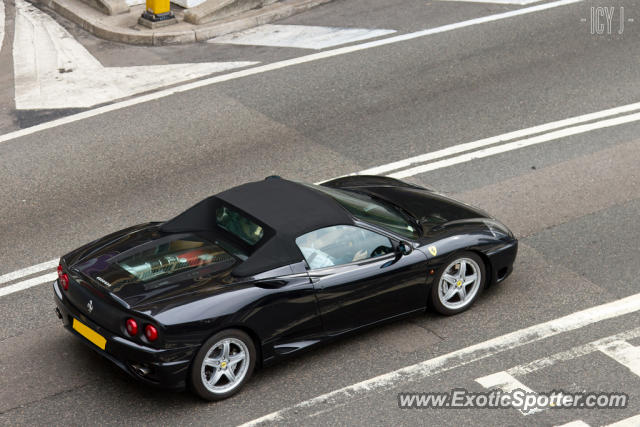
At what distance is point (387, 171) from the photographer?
11.2 metres

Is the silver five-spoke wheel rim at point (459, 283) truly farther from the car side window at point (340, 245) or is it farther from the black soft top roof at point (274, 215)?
the black soft top roof at point (274, 215)

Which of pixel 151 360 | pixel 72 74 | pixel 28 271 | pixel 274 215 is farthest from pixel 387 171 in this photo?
pixel 72 74

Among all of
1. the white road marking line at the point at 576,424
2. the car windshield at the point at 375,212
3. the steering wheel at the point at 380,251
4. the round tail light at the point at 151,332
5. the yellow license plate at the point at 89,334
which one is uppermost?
the car windshield at the point at 375,212

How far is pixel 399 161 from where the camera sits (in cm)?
1141

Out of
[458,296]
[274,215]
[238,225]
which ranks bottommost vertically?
[458,296]

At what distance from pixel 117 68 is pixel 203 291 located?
8357 mm

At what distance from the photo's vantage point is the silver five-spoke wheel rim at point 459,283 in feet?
27.0

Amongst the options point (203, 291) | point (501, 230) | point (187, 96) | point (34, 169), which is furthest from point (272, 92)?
point (203, 291)

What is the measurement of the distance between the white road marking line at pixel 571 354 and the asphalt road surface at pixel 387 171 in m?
0.03

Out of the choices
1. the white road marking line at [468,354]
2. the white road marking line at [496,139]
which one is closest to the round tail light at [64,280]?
the white road marking line at [468,354]

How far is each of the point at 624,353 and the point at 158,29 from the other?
10389mm

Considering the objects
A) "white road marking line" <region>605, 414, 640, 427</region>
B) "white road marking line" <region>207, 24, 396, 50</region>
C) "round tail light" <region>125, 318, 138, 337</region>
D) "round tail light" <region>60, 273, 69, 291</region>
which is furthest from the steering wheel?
"white road marking line" <region>207, 24, 396, 50</region>

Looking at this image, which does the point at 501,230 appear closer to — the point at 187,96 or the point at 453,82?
the point at 453,82

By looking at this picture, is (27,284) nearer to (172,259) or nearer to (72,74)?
(172,259)
